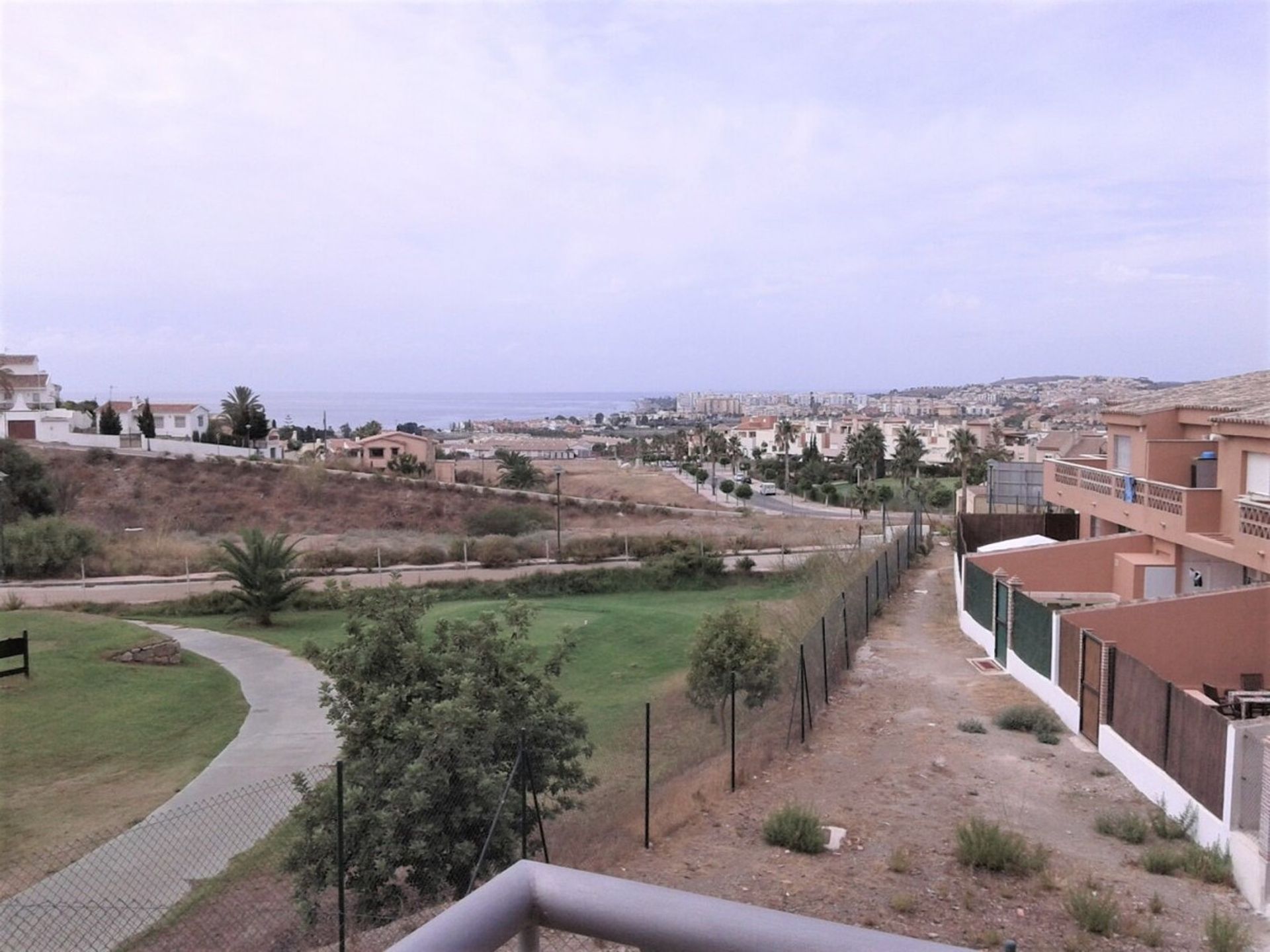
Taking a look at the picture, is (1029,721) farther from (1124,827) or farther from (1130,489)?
(1130,489)

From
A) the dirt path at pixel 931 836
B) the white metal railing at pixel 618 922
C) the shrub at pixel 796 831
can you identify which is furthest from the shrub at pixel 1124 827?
the white metal railing at pixel 618 922

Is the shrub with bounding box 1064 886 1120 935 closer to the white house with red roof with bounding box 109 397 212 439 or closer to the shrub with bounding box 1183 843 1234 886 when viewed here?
the shrub with bounding box 1183 843 1234 886

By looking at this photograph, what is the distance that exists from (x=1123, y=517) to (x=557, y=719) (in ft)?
64.9

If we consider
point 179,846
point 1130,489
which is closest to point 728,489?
point 1130,489

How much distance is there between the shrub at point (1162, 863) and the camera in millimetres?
10484

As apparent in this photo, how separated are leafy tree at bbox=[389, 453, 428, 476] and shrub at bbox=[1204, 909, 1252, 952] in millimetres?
82072

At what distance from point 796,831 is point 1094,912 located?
3.07 meters

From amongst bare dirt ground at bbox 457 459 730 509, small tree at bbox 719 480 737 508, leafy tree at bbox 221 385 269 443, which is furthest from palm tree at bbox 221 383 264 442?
small tree at bbox 719 480 737 508

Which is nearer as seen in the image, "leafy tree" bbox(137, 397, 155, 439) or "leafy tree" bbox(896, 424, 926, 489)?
"leafy tree" bbox(137, 397, 155, 439)

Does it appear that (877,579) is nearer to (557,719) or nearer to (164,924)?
(557,719)

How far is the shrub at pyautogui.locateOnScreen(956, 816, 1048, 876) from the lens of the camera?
10.3m

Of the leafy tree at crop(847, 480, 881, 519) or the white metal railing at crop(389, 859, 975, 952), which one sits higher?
the white metal railing at crop(389, 859, 975, 952)

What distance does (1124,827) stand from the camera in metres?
11.7

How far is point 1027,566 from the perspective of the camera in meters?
24.8
